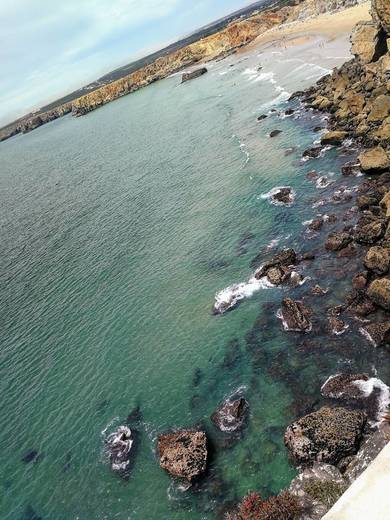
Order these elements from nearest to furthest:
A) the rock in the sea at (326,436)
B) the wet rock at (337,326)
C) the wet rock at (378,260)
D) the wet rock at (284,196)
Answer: the rock in the sea at (326,436), the wet rock at (337,326), the wet rock at (378,260), the wet rock at (284,196)

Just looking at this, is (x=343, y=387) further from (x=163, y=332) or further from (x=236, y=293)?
(x=163, y=332)

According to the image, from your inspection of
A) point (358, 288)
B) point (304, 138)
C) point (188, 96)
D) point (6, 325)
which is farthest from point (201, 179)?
point (188, 96)

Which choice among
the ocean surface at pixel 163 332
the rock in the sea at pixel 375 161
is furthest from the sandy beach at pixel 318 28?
the rock in the sea at pixel 375 161

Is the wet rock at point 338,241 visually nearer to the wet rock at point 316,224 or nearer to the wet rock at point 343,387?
the wet rock at point 316,224

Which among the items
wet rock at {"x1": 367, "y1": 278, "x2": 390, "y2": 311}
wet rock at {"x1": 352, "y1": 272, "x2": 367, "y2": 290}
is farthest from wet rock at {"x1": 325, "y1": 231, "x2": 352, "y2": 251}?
wet rock at {"x1": 367, "y1": 278, "x2": 390, "y2": 311}

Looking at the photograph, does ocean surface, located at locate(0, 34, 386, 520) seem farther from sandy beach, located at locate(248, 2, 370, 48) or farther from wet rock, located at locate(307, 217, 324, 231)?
sandy beach, located at locate(248, 2, 370, 48)

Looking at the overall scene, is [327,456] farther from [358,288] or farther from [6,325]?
[6,325]
